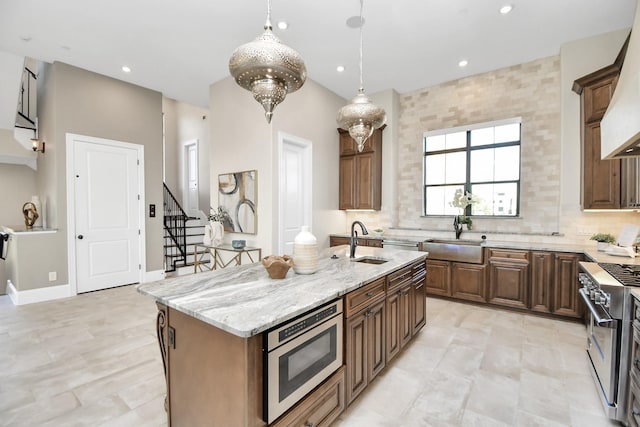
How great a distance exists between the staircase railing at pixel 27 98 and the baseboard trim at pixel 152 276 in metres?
3.13

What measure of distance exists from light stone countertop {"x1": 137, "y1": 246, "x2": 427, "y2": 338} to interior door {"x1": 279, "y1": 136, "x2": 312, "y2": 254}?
2.26 m

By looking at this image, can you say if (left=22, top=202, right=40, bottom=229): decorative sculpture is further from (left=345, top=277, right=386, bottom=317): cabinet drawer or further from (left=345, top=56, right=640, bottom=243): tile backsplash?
(left=345, top=56, right=640, bottom=243): tile backsplash

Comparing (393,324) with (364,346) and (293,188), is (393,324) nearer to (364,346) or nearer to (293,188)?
(364,346)

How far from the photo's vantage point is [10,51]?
156 inches

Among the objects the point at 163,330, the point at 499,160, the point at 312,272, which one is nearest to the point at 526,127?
the point at 499,160

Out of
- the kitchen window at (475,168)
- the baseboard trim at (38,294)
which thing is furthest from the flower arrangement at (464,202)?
the baseboard trim at (38,294)

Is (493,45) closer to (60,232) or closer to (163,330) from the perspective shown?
(163,330)

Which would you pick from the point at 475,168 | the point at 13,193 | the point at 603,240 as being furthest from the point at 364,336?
the point at 13,193

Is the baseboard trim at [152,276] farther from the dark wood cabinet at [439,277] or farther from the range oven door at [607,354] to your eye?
the range oven door at [607,354]

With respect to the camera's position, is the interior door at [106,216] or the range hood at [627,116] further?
the interior door at [106,216]

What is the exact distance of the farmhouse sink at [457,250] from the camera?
4074mm

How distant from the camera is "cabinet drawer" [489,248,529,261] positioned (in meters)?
3.79

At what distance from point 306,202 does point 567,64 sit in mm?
4134

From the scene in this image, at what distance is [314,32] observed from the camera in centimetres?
361
